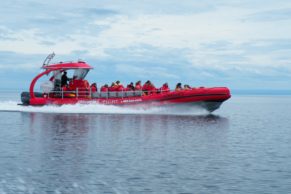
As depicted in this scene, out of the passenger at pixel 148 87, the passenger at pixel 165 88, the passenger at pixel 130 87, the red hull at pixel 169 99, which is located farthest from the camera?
the passenger at pixel 130 87

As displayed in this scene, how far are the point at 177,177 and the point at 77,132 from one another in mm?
13133

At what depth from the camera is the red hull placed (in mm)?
35344

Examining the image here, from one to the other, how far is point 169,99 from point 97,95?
211 inches

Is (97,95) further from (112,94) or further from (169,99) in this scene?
(169,99)

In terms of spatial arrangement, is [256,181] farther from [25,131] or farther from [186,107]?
[186,107]

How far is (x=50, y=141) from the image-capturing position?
24.4 m

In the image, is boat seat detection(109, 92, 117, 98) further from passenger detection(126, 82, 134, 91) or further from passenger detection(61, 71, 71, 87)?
passenger detection(61, 71, 71, 87)

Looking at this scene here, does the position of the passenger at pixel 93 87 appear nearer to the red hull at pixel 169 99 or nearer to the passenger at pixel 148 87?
the red hull at pixel 169 99

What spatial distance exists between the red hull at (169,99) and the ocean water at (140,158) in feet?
6.89

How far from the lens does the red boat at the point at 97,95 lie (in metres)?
35.6

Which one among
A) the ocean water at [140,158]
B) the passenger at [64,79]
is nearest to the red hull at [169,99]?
the passenger at [64,79]

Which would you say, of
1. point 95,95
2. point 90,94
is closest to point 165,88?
point 95,95

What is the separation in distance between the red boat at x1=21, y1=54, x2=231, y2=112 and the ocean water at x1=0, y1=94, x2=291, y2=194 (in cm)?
224

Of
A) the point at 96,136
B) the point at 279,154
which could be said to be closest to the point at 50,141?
the point at 96,136
